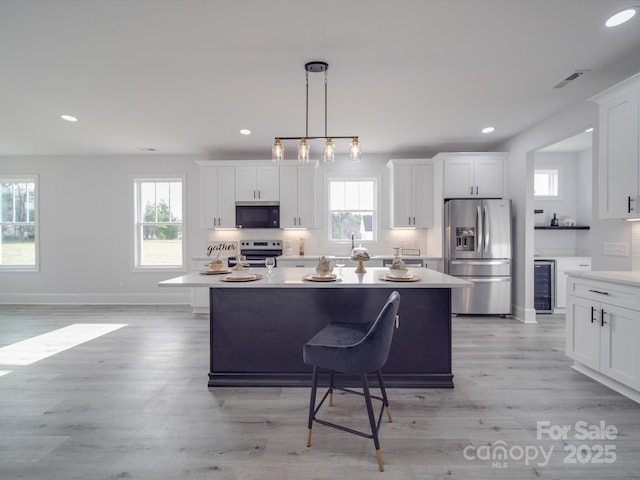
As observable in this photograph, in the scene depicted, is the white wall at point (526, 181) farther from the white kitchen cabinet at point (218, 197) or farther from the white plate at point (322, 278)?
the white kitchen cabinet at point (218, 197)

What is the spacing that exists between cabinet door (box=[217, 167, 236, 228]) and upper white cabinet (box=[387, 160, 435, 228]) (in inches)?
105

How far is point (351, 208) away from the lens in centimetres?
604

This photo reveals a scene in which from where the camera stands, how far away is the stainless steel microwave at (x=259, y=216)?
18.3 feet

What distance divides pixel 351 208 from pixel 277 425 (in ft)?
14.1

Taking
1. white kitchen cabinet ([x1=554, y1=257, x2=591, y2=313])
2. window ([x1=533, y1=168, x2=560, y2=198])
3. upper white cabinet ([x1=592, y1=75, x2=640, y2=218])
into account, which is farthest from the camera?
window ([x1=533, y1=168, x2=560, y2=198])

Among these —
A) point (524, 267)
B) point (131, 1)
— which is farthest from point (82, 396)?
point (524, 267)

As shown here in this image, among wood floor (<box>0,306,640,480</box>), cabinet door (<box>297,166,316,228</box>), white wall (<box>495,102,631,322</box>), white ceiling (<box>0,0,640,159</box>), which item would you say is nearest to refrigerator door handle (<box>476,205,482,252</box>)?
white wall (<box>495,102,631,322</box>)

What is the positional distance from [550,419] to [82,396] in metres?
3.36

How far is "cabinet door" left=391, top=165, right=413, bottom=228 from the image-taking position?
5.57 m

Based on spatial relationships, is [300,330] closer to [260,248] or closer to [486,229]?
[260,248]

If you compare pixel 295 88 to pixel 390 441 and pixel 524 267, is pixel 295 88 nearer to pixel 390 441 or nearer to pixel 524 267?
pixel 390 441

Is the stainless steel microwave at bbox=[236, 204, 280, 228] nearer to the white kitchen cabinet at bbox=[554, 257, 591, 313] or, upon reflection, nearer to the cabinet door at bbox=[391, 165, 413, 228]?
the cabinet door at bbox=[391, 165, 413, 228]

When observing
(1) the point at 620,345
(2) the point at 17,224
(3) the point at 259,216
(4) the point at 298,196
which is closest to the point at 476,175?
(4) the point at 298,196

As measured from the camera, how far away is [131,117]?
4133 millimetres
